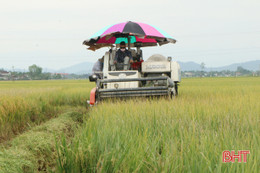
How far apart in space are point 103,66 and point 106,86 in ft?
2.41

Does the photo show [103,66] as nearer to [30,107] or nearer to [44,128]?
[30,107]

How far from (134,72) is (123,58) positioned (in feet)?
2.07

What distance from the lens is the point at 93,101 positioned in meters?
6.07

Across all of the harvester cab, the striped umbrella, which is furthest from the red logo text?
the striped umbrella

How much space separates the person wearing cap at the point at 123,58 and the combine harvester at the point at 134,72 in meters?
0.15

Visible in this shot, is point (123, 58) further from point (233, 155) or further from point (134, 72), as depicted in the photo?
point (233, 155)

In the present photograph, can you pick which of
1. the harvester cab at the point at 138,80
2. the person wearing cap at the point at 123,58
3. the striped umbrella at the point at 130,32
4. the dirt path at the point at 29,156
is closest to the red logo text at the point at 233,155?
the dirt path at the point at 29,156

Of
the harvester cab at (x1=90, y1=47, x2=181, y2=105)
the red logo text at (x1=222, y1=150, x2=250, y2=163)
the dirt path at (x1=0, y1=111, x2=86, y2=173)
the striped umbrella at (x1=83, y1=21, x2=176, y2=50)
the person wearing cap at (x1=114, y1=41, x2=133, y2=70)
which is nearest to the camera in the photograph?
the red logo text at (x1=222, y1=150, x2=250, y2=163)

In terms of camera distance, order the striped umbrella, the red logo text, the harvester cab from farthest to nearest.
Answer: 1. the striped umbrella
2. the harvester cab
3. the red logo text

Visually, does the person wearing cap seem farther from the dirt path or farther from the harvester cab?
the dirt path

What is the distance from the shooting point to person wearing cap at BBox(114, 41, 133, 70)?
6.97 m

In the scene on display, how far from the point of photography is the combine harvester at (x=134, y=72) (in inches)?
241

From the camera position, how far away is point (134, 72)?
6.74 metres

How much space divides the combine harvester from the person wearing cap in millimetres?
148
